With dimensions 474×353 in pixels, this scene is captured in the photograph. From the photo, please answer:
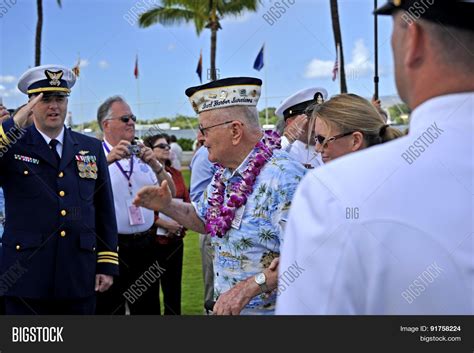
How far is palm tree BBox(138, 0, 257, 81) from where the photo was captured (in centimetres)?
2852

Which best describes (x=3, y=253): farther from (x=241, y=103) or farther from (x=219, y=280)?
(x=241, y=103)

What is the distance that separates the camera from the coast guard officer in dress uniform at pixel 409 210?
1.07m

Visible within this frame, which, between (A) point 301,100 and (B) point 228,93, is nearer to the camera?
(B) point 228,93

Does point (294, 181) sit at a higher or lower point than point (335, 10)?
lower

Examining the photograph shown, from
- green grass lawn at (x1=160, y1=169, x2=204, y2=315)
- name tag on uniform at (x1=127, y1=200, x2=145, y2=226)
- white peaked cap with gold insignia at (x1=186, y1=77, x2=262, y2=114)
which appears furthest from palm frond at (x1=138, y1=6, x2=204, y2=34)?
white peaked cap with gold insignia at (x1=186, y1=77, x2=262, y2=114)

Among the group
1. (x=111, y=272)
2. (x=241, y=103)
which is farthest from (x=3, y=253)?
(x=241, y=103)

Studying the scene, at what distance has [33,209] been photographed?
12.8 feet

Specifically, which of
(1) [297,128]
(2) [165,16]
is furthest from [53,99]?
(2) [165,16]

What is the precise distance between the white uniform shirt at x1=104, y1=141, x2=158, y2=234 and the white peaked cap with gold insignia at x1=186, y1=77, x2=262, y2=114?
2132 mm

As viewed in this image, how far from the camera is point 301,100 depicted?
5.66 metres

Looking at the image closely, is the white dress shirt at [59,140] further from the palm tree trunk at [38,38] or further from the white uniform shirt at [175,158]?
the palm tree trunk at [38,38]

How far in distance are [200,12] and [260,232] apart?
27.8m

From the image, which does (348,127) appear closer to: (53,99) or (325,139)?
(325,139)
